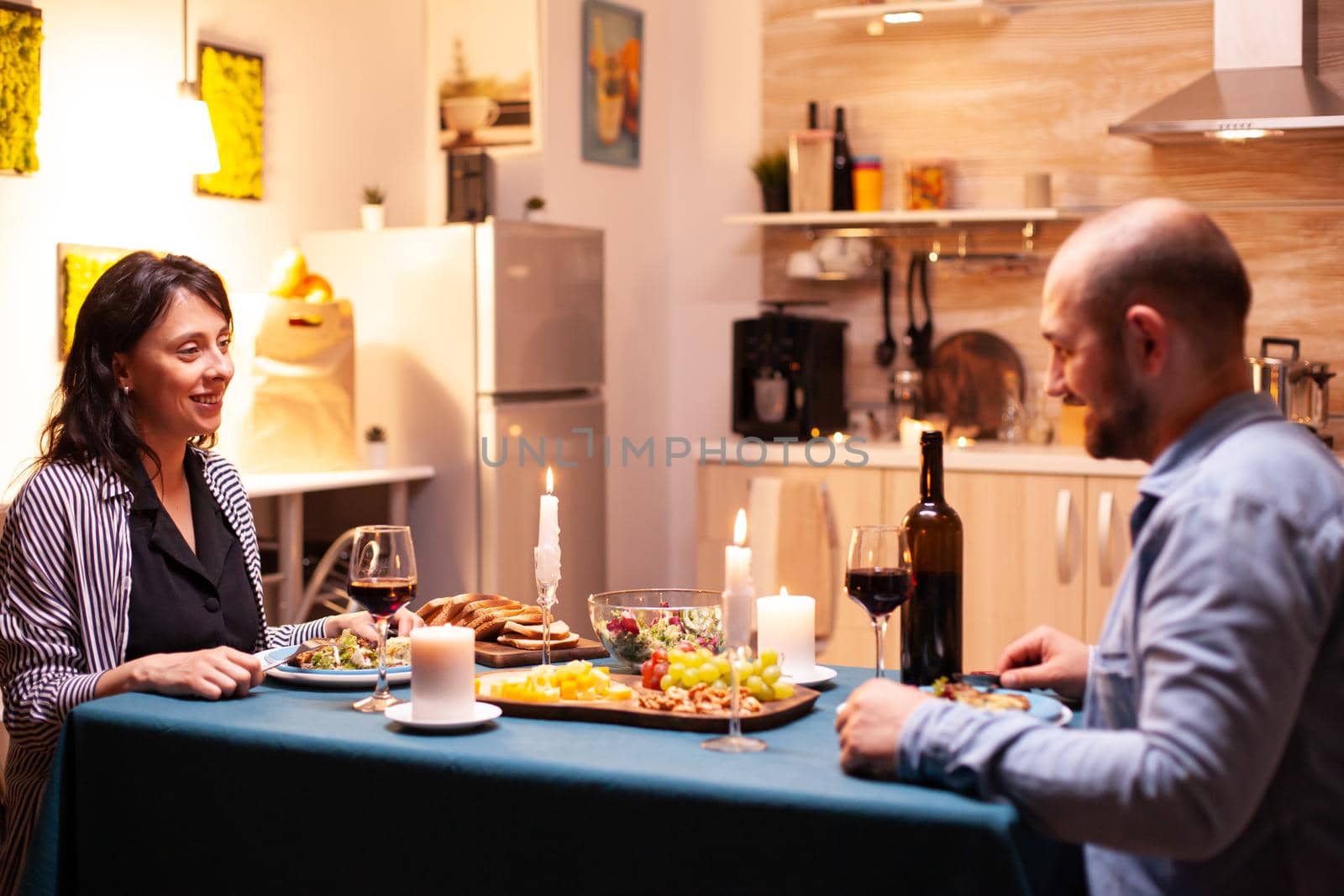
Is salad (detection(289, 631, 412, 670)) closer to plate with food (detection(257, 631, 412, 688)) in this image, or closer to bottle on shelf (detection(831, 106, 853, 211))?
plate with food (detection(257, 631, 412, 688))

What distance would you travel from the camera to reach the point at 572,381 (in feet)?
14.8

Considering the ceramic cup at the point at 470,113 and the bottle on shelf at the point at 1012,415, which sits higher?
the ceramic cup at the point at 470,113

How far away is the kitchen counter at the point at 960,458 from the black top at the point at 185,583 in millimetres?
2353

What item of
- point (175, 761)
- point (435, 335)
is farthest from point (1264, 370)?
point (175, 761)

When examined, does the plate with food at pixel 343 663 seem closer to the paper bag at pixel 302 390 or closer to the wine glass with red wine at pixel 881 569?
the wine glass with red wine at pixel 881 569

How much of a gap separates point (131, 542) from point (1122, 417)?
1.34m

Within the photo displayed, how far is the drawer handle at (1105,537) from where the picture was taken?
408 centimetres

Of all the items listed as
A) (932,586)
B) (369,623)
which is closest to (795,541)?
(369,623)

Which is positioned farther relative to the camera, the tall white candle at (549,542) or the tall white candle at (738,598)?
the tall white candle at (549,542)

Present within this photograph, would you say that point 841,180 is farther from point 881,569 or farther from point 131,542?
point 881,569

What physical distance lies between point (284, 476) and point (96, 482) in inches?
73.2

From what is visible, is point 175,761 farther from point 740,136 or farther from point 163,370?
point 740,136

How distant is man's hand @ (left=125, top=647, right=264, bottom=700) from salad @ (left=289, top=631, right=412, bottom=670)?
12cm

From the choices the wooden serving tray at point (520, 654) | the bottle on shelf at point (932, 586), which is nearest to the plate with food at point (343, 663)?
the wooden serving tray at point (520, 654)
